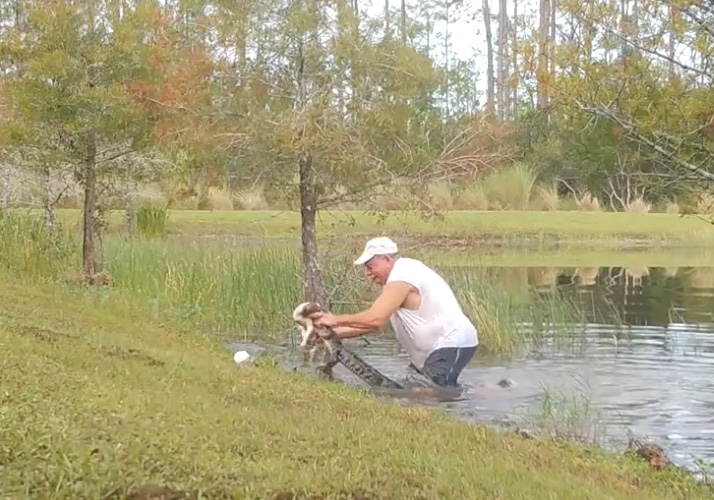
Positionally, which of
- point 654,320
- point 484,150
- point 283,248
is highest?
point 484,150

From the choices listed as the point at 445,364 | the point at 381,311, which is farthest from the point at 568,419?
the point at 381,311

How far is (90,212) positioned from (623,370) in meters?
6.38

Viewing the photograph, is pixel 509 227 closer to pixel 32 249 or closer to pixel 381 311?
pixel 32 249

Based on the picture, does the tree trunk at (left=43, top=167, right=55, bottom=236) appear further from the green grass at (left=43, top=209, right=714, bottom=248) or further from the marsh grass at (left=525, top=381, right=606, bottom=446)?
the green grass at (left=43, top=209, right=714, bottom=248)

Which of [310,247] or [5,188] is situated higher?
[5,188]

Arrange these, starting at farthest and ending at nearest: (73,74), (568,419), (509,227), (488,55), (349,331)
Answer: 1. (488,55)
2. (509,227)
3. (73,74)
4. (349,331)
5. (568,419)

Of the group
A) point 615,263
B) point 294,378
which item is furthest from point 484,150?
point 615,263

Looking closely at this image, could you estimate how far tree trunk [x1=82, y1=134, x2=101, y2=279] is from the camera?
1380cm

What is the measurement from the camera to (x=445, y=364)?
32.2ft

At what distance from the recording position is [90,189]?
14055 mm

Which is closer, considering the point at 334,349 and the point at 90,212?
the point at 334,349

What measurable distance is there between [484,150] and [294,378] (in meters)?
5.48

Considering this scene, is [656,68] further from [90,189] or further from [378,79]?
[90,189]

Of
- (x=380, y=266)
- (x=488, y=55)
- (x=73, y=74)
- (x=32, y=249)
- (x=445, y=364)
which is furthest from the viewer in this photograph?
(x=488, y=55)
